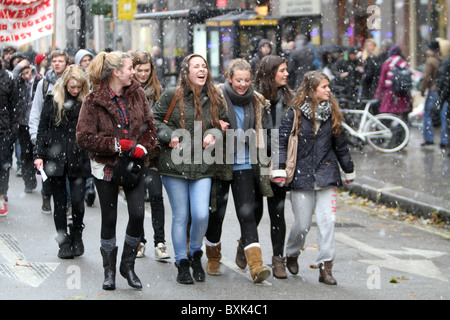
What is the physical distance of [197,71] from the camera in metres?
6.74

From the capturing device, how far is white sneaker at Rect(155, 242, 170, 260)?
25.2 feet

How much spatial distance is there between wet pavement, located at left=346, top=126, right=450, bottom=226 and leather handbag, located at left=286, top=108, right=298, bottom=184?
3.58m

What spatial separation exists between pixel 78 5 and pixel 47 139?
10569mm

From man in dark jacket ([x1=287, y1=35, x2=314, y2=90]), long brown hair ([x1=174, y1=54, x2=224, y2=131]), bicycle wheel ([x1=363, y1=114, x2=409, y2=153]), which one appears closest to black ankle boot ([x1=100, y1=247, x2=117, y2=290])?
long brown hair ([x1=174, y1=54, x2=224, y2=131])

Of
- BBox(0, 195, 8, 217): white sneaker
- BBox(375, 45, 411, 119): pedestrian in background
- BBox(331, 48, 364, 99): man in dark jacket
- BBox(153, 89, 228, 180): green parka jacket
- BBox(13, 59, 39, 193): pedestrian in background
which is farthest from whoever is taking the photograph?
BBox(331, 48, 364, 99): man in dark jacket

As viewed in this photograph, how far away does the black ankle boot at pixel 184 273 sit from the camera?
681 centimetres

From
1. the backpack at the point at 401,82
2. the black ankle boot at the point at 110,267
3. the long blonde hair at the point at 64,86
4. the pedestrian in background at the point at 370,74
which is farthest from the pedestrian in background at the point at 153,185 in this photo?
the pedestrian in background at the point at 370,74

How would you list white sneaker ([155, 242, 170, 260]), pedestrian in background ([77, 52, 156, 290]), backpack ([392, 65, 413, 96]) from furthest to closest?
backpack ([392, 65, 413, 96]) → white sneaker ([155, 242, 170, 260]) → pedestrian in background ([77, 52, 156, 290])

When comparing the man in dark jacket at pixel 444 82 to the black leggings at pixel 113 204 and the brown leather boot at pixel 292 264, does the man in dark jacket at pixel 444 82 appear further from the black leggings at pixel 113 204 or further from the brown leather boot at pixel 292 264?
the black leggings at pixel 113 204

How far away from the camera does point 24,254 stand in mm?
7910

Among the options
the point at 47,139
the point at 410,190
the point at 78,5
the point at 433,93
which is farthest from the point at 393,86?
the point at 47,139

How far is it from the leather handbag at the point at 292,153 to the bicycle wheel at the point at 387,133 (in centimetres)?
851

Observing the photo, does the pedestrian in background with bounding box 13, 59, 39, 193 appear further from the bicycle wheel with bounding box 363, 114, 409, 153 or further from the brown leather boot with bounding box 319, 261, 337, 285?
the bicycle wheel with bounding box 363, 114, 409, 153

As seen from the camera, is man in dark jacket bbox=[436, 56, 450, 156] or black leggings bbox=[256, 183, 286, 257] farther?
man in dark jacket bbox=[436, 56, 450, 156]
